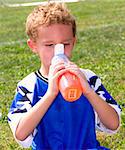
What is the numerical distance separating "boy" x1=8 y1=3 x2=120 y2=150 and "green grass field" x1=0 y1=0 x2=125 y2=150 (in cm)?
185

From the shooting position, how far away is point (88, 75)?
368 centimetres

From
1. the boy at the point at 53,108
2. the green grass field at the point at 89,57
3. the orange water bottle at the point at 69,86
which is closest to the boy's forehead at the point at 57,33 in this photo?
the boy at the point at 53,108

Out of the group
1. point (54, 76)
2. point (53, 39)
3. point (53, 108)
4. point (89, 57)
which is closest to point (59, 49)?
point (53, 39)

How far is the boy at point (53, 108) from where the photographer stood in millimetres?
3438

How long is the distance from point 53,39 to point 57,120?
0.52 metres

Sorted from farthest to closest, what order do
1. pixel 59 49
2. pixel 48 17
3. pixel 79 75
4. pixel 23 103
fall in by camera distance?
pixel 23 103
pixel 48 17
pixel 59 49
pixel 79 75

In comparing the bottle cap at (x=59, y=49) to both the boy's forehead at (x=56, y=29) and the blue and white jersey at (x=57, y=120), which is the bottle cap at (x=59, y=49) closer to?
the boy's forehead at (x=56, y=29)

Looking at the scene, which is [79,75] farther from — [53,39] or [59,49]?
[53,39]

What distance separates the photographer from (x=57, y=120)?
357cm

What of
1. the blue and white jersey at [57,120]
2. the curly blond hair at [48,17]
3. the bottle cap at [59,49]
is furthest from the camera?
the blue and white jersey at [57,120]

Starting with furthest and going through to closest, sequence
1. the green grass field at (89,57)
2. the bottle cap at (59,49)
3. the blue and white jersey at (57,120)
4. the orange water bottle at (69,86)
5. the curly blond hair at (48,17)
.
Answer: the green grass field at (89,57)
the blue and white jersey at (57,120)
the curly blond hair at (48,17)
the bottle cap at (59,49)
the orange water bottle at (69,86)

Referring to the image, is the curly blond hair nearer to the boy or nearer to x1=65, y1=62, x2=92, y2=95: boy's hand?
the boy

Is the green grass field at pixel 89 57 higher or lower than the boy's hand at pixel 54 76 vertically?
lower

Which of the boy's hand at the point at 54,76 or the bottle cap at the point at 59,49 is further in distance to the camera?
the bottle cap at the point at 59,49
